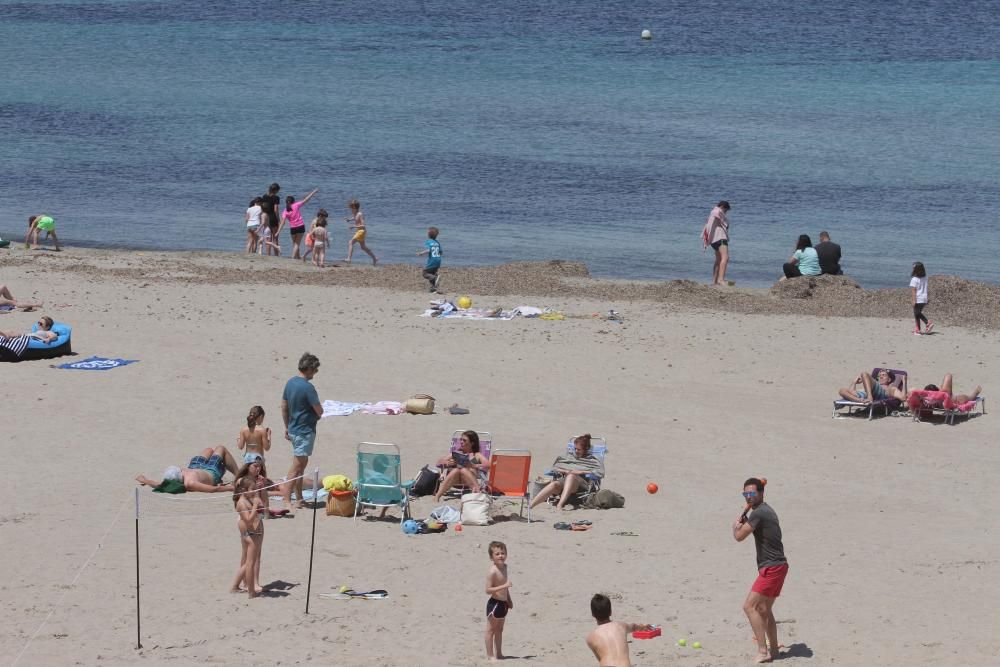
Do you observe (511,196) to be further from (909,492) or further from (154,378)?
(909,492)

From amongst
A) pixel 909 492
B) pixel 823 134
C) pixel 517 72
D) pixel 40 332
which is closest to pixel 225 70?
pixel 517 72

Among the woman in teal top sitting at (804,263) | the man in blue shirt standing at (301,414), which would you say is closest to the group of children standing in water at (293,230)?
the woman in teal top sitting at (804,263)

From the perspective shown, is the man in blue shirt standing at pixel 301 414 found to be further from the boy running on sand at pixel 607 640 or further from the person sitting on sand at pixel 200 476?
the boy running on sand at pixel 607 640

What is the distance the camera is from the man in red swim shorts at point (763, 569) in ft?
31.3

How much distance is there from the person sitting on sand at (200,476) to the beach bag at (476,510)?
7.24 ft

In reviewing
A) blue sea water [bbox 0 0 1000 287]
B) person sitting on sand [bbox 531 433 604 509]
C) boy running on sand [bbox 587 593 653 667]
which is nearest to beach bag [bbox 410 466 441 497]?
person sitting on sand [bbox 531 433 604 509]

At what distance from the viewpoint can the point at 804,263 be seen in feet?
77.3

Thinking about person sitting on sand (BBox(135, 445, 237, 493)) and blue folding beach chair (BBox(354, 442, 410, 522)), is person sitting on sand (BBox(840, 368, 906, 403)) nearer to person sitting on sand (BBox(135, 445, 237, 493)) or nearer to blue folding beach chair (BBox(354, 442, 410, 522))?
blue folding beach chair (BBox(354, 442, 410, 522))

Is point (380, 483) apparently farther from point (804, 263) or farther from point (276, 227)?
point (276, 227)

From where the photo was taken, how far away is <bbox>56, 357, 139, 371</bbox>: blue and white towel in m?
16.9

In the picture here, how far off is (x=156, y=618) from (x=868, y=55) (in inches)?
2267

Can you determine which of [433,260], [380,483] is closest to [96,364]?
[380,483]

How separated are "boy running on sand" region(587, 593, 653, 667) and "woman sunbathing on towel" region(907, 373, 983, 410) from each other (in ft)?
28.6

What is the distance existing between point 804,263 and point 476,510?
1272 centimetres
